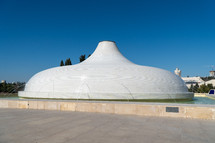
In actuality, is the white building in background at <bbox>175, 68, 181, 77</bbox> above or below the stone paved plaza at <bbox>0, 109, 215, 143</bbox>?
above

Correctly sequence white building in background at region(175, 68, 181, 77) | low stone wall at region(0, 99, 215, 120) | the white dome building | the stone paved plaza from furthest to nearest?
white building in background at region(175, 68, 181, 77) → the white dome building → low stone wall at region(0, 99, 215, 120) → the stone paved plaza

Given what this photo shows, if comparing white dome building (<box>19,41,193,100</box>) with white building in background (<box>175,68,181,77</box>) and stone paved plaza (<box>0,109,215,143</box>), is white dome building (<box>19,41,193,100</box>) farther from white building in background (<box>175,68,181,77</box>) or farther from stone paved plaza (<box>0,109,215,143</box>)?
white building in background (<box>175,68,181,77</box>)

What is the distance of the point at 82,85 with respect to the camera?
20766mm

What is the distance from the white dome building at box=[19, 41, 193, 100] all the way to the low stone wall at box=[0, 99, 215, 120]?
26.2ft

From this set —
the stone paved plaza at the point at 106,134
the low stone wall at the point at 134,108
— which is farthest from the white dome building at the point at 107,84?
the stone paved plaza at the point at 106,134

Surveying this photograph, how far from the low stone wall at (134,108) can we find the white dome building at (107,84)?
26.2 feet

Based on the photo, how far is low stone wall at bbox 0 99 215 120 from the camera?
8781mm

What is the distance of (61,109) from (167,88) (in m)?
13.4

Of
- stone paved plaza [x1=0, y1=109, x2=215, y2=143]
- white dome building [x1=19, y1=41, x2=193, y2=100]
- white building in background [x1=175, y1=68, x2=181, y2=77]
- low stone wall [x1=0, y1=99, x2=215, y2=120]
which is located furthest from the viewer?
white building in background [x1=175, y1=68, x2=181, y2=77]

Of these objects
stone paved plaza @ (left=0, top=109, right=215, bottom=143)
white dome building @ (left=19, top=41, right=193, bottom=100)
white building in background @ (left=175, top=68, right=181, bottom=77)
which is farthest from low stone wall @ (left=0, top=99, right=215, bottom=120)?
white building in background @ (left=175, top=68, right=181, bottom=77)

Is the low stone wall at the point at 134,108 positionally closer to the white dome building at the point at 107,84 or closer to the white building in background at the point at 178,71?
the white dome building at the point at 107,84

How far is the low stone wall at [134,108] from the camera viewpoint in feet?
28.8

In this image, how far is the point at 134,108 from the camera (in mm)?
9867

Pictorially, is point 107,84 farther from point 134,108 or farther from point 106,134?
point 106,134
